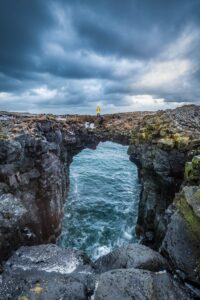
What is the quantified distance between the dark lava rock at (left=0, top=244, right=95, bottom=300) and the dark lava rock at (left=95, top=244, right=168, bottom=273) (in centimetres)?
91

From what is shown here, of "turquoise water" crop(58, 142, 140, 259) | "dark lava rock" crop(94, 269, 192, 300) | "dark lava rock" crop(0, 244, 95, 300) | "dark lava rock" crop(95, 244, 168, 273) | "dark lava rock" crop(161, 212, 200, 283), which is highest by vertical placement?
"dark lava rock" crop(161, 212, 200, 283)

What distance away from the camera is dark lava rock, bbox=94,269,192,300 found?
7973 millimetres

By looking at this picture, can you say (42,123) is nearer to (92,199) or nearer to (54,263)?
(92,199)

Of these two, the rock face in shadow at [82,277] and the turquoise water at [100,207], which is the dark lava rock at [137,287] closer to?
the rock face in shadow at [82,277]

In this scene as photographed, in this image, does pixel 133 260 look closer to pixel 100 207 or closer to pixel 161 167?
pixel 161 167

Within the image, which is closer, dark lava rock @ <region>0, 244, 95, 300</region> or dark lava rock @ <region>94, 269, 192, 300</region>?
dark lava rock @ <region>94, 269, 192, 300</region>

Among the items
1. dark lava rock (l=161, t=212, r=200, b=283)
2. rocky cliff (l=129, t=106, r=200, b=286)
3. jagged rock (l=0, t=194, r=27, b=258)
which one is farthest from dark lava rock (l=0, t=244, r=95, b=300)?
rocky cliff (l=129, t=106, r=200, b=286)

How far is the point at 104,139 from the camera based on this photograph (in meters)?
76.3

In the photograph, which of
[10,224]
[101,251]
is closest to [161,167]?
[101,251]

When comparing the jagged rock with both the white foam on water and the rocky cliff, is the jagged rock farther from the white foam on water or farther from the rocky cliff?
the white foam on water

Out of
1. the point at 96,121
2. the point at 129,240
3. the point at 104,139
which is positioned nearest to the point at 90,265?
the point at 129,240

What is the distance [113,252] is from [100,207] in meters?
19.7

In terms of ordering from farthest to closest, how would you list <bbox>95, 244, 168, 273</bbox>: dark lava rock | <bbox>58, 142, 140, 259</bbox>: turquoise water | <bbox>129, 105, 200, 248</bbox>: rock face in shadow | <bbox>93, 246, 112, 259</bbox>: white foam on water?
<bbox>58, 142, 140, 259</bbox>: turquoise water, <bbox>93, 246, 112, 259</bbox>: white foam on water, <bbox>129, 105, 200, 248</bbox>: rock face in shadow, <bbox>95, 244, 168, 273</bbox>: dark lava rock

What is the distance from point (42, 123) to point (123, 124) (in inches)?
1941
